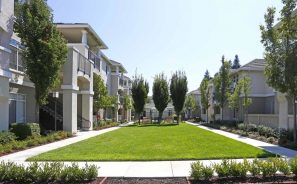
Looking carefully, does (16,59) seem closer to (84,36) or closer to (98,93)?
(84,36)

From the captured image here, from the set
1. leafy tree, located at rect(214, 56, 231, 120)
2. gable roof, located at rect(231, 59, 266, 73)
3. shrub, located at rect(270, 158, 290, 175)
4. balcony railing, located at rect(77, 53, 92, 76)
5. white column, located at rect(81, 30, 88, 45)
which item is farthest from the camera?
gable roof, located at rect(231, 59, 266, 73)

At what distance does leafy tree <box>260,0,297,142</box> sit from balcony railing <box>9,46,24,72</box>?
1495 centimetres

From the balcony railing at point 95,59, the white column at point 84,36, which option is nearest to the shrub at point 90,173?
the white column at point 84,36

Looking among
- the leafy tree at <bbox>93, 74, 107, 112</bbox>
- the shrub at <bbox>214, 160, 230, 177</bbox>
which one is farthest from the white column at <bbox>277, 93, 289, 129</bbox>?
the leafy tree at <bbox>93, 74, 107, 112</bbox>

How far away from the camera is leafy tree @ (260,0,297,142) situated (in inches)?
733

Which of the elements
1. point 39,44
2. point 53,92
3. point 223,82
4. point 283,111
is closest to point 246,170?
point 283,111

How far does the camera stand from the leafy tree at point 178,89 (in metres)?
50.2

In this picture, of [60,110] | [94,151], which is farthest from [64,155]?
[60,110]

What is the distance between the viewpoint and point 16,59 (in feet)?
75.6

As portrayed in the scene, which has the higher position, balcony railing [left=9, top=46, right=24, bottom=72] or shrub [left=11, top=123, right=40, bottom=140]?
balcony railing [left=9, top=46, right=24, bottom=72]

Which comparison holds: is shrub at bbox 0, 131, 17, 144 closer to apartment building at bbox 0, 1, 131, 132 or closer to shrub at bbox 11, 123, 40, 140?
shrub at bbox 11, 123, 40, 140

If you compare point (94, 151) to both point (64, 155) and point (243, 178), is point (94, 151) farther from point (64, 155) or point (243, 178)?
point (243, 178)

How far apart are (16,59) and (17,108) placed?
330cm

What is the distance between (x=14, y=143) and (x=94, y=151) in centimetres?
436
